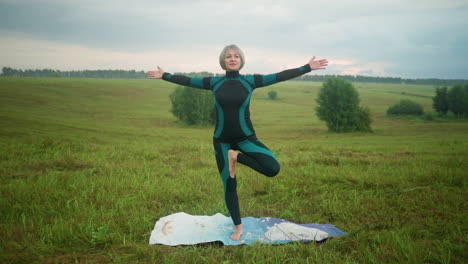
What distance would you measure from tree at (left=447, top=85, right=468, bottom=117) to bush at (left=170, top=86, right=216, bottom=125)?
64505 mm

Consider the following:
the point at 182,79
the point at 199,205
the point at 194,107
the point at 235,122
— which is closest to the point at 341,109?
the point at 194,107

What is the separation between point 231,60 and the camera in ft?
15.0

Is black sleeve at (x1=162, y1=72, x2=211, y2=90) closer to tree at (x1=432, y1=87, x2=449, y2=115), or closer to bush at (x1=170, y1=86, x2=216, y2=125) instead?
bush at (x1=170, y1=86, x2=216, y2=125)

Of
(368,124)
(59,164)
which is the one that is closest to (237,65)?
(59,164)

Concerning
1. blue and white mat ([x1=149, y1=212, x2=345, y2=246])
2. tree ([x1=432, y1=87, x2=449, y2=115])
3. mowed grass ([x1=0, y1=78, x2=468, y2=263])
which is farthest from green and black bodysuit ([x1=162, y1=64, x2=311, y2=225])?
tree ([x1=432, y1=87, x2=449, y2=115])

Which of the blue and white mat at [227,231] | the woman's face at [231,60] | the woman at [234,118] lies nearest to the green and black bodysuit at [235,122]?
the woman at [234,118]

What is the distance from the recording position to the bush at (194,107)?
6244 cm

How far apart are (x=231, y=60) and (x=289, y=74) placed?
3.15ft

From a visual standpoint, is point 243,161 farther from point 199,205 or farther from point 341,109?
point 341,109

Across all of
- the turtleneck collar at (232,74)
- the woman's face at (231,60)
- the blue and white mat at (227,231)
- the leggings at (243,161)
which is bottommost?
the blue and white mat at (227,231)

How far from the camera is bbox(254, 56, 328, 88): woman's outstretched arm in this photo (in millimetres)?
4707

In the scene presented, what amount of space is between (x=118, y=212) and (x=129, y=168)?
3.22m

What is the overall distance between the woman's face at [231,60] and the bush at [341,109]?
181ft

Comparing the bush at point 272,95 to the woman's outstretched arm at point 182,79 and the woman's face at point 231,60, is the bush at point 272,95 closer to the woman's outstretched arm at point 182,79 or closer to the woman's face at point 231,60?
the woman's outstretched arm at point 182,79
